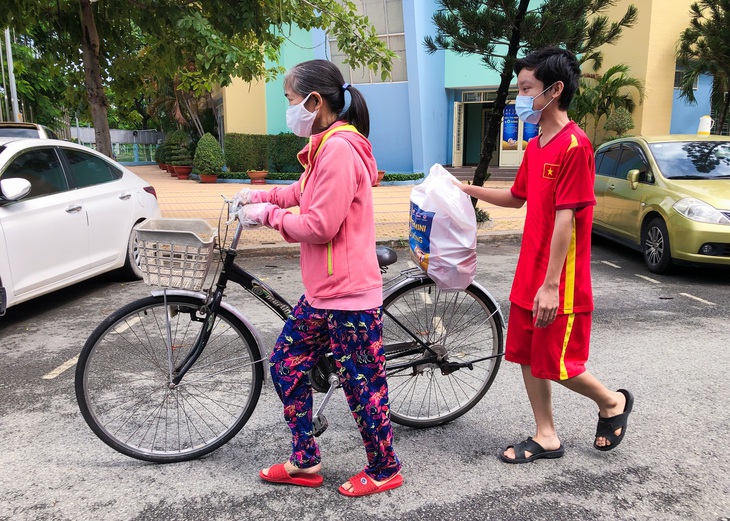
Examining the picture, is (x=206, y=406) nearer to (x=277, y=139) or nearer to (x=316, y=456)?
(x=316, y=456)

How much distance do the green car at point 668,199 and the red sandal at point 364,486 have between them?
196 inches

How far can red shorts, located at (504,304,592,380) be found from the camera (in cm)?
255

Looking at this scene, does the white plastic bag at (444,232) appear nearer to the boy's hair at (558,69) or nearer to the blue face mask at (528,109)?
the blue face mask at (528,109)

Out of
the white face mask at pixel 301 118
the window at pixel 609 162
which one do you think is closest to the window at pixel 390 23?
the window at pixel 609 162

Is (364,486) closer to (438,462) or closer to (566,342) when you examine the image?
(438,462)

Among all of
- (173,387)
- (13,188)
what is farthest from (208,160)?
(173,387)

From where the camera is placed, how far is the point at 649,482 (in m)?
2.64

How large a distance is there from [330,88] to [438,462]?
71.2 inches

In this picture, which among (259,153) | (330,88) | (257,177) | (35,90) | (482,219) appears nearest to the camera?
(330,88)

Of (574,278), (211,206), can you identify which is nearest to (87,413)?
(574,278)

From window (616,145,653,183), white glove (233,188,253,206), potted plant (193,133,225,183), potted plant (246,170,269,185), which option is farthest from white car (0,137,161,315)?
potted plant (193,133,225,183)

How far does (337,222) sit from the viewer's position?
2.16 metres

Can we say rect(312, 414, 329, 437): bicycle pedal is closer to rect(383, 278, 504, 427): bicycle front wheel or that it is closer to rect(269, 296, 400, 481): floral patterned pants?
rect(269, 296, 400, 481): floral patterned pants

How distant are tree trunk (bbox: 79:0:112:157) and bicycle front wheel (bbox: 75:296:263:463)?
5.98 meters
